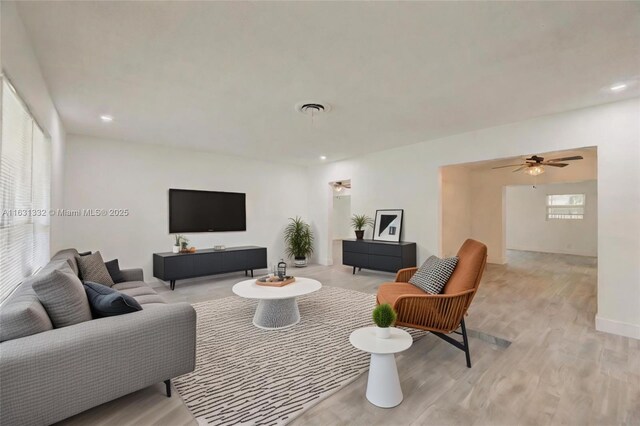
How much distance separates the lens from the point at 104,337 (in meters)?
1.66

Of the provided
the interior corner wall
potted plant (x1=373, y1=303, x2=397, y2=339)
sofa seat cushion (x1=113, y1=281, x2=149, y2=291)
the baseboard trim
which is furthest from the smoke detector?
the baseboard trim

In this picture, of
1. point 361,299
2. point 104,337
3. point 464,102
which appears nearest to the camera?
point 104,337

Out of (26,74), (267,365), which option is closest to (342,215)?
(267,365)

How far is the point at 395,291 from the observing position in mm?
2961

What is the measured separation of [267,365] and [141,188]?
423cm

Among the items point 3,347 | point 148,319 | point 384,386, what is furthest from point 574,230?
point 3,347

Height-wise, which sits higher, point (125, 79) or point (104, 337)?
point (125, 79)

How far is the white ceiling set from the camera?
185 cm

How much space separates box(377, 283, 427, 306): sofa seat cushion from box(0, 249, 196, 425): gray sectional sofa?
5.53 ft

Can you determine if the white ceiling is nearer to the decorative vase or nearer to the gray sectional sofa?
the gray sectional sofa

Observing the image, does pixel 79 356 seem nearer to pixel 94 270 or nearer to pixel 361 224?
pixel 94 270

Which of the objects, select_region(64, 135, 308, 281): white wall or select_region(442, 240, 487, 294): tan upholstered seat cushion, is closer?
select_region(442, 240, 487, 294): tan upholstered seat cushion

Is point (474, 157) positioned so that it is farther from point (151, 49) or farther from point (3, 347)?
point (3, 347)

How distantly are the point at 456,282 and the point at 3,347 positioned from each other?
9.97 ft
